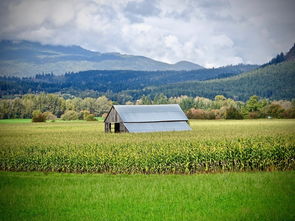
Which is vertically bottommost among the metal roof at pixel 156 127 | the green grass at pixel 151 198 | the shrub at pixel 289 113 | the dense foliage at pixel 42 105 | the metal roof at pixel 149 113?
the green grass at pixel 151 198

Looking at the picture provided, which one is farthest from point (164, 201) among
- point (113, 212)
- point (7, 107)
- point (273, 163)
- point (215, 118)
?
point (7, 107)

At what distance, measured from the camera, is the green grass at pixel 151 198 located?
15.3 meters

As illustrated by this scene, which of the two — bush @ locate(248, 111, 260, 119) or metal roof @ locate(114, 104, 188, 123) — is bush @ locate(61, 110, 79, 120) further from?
metal roof @ locate(114, 104, 188, 123)

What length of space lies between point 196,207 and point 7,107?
4298 inches

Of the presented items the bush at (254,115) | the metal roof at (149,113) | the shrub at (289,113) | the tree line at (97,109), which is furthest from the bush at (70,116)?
the shrub at (289,113)

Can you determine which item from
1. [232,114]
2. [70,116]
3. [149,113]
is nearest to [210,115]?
[232,114]

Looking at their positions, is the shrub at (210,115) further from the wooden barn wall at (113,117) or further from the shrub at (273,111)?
the wooden barn wall at (113,117)

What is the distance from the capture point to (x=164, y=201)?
17.6 metres

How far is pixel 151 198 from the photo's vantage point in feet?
59.7

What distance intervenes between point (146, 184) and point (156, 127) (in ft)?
136

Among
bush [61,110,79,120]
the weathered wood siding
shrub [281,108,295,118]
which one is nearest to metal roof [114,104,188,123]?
the weathered wood siding

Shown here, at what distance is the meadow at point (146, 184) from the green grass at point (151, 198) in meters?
0.04

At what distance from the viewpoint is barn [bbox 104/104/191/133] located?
62.0m

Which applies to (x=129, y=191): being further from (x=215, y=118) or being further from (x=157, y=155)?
(x=215, y=118)
